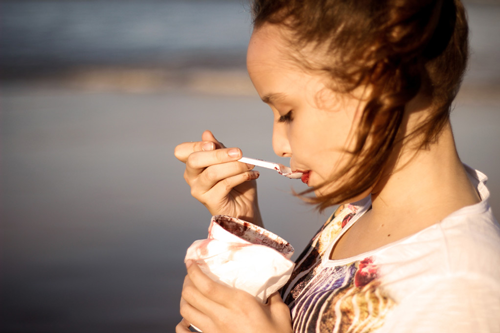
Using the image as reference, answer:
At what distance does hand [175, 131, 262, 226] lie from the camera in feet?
3.29

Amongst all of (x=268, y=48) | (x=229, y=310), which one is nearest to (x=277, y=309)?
(x=229, y=310)

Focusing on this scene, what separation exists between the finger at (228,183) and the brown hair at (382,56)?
27cm

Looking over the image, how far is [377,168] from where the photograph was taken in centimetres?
74

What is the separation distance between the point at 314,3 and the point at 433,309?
0.48 m

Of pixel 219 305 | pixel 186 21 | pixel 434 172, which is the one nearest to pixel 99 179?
pixel 219 305

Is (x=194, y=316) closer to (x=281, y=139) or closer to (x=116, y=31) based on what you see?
(x=281, y=139)

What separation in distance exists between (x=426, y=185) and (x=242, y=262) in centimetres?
31

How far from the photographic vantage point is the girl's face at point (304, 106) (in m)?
0.74

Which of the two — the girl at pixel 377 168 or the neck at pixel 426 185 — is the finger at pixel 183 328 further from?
the neck at pixel 426 185

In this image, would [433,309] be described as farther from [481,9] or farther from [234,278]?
[481,9]

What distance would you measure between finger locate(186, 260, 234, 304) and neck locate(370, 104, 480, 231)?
29cm

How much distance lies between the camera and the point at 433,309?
0.60 m

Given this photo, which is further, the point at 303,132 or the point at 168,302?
the point at 168,302

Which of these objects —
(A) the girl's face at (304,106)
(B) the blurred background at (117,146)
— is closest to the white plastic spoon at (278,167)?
(A) the girl's face at (304,106)
